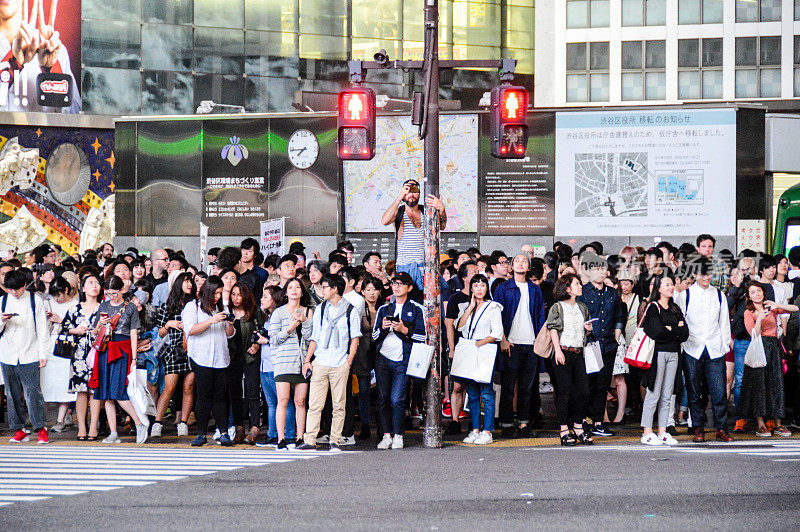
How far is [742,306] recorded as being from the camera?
41.4ft

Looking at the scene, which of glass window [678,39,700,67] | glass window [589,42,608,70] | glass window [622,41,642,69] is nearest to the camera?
glass window [678,39,700,67]

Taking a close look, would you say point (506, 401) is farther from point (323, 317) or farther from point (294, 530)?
point (294, 530)

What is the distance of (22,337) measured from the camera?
12594mm

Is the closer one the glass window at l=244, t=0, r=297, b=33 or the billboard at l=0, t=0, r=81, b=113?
the billboard at l=0, t=0, r=81, b=113

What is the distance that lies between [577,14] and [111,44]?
17.5m

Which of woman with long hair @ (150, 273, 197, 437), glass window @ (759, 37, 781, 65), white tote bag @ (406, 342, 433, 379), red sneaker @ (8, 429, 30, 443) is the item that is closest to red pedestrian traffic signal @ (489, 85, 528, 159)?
white tote bag @ (406, 342, 433, 379)

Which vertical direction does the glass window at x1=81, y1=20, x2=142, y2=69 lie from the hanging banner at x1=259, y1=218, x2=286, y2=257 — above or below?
above

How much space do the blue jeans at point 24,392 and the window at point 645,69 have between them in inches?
1306

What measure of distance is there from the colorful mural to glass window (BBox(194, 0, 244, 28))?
218 inches

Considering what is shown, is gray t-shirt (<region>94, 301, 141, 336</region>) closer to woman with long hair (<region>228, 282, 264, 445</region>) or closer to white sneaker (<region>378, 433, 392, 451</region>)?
woman with long hair (<region>228, 282, 264, 445</region>)

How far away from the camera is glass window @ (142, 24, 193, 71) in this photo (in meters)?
37.7

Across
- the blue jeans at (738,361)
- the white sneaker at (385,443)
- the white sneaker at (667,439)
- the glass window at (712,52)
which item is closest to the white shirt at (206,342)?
the white sneaker at (385,443)

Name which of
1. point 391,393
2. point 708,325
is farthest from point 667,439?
point 391,393

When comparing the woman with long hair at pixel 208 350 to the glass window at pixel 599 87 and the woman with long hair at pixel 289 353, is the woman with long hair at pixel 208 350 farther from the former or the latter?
A: the glass window at pixel 599 87
